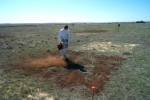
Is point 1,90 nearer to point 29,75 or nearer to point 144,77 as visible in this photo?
point 29,75

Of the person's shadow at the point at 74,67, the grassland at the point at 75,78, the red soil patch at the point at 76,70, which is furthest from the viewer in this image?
the person's shadow at the point at 74,67

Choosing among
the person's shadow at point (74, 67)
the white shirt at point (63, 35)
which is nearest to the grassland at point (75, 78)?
the person's shadow at point (74, 67)

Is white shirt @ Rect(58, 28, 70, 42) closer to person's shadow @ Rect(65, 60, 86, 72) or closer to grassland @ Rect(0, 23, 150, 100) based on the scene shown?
grassland @ Rect(0, 23, 150, 100)

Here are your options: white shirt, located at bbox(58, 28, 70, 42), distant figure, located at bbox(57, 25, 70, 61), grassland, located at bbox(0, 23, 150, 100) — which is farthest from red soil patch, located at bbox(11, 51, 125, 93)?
white shirt, located at bbox(58, 28, 70, 42)

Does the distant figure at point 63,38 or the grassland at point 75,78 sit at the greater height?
the distant figure at point 63,38

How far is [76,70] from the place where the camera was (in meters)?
12.7

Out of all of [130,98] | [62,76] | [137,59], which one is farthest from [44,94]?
[137,59]

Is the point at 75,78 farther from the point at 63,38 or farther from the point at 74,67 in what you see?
the point at 63,38

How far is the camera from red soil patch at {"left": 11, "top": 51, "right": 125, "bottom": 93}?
10.7m

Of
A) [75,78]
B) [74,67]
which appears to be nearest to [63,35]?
[74,67]

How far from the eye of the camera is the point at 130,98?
891 cm

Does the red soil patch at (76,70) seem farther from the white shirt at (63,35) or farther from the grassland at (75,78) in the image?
the white shirt at (63,35)

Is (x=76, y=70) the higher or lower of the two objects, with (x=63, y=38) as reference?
lower

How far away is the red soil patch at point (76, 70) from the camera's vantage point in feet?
35.2
